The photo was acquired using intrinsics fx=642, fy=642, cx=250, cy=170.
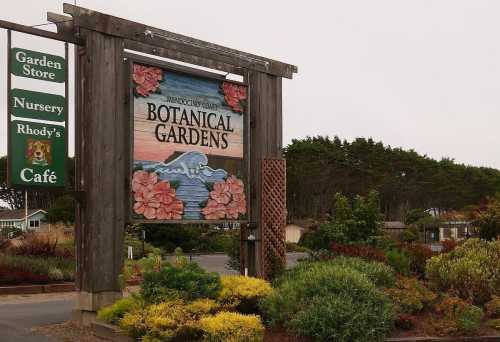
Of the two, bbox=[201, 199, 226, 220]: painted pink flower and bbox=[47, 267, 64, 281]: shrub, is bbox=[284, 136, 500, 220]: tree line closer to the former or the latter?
bbox=[47, 267, 64, 281]: shrub

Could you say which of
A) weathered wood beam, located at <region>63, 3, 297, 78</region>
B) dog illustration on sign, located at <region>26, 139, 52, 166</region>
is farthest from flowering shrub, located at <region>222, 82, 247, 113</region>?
dog illustration on sign, located at <region>26, 139, 52, 166</region>

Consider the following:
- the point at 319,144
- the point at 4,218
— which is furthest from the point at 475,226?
the point at 4,218

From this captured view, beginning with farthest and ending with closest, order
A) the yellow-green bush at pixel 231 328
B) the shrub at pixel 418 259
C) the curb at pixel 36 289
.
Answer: the curb at pixel 36 289, the shrub at pixel 418 259, the yellow-green bush at pixel 231 328

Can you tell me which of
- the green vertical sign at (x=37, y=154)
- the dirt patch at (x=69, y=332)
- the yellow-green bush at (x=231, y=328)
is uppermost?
the green vertical sign at (x=37, y=154)

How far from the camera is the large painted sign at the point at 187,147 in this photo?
1127cm

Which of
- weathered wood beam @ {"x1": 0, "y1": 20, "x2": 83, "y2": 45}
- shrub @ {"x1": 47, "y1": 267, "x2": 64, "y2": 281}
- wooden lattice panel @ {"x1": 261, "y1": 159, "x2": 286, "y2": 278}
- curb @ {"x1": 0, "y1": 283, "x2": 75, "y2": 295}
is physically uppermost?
weathered wood beam @ {"x1": 0, "y1": 20, "x2": 83, "y2": 45}

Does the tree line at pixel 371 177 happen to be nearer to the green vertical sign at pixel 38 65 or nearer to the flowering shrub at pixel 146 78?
the flowering shrub at pixel 146 78

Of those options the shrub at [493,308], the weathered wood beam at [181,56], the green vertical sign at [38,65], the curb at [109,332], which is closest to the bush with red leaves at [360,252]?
the shrub at [493,308]

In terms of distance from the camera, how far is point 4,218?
79.2 m

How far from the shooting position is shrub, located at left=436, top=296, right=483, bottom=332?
9047 millimetres

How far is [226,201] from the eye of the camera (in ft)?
41.8

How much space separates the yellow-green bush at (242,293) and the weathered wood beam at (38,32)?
14.9 ft

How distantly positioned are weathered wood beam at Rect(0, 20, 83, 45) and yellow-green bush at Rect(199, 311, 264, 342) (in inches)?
198

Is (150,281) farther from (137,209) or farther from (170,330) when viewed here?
(137,209)
